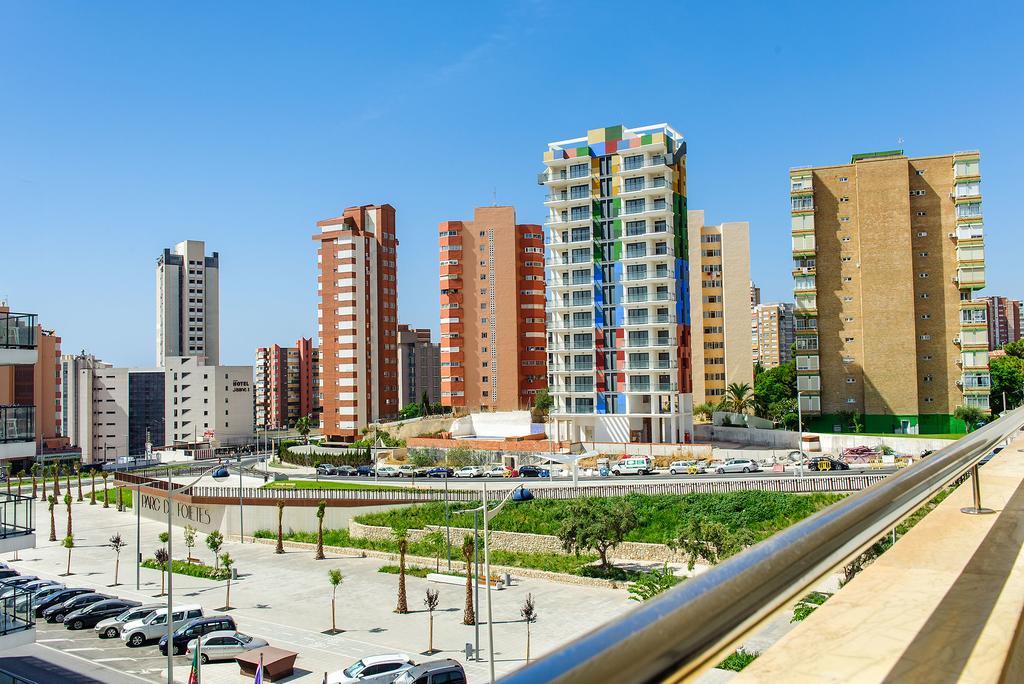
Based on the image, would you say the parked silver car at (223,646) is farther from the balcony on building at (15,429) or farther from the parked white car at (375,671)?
the balcony on building at (15,429)

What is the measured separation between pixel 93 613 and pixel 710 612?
110 feet

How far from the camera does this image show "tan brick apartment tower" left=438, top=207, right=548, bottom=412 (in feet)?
238

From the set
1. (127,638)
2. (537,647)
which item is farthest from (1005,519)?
(127,638)

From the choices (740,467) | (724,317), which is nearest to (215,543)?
(740,467)

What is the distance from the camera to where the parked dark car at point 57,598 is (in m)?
29.9

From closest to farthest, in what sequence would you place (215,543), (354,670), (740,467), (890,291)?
(354,670) < (215,543) < (740,467) < (890,291)

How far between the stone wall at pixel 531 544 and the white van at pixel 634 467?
11.7m

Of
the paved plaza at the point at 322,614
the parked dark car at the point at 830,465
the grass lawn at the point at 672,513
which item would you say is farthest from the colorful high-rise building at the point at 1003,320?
the paved plaza at the point at 322,614

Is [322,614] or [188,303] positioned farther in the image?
[188,303]

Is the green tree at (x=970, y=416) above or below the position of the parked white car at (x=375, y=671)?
above

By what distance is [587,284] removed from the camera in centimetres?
5525

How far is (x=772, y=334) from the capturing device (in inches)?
5586

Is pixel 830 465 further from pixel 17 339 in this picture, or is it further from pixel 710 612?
pixel 710 612

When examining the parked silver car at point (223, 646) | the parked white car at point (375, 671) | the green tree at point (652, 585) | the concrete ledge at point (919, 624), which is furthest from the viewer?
the parked silver car at point (223, 646)
